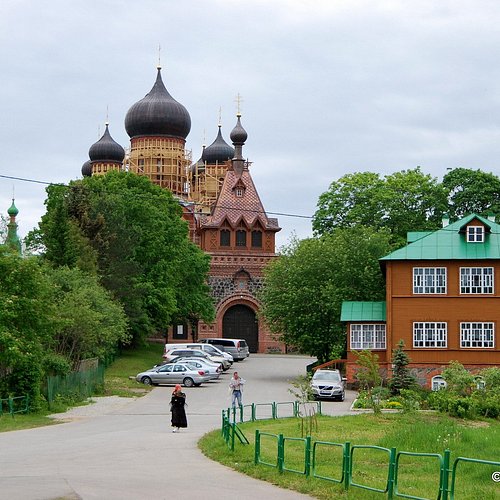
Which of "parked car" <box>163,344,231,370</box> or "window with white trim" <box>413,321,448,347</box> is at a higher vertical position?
"window with white trim" <box>413,321,448,347</box>

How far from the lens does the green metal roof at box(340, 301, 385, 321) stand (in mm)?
44625

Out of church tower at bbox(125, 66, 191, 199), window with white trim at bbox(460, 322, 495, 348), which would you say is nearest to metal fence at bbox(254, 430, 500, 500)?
window with white trim at bbox(460, 322, 495, 348)

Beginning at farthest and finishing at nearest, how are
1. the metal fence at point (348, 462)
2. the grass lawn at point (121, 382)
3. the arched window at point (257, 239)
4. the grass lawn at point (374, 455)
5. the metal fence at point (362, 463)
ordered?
1. the arched window at point (257, 239)
2. the grass lawn at point (121, 382)
3. the grass lawn at point (374, 455)
4. the metal fence at point (348, 462)
5. the metal fence at point (362, 463)

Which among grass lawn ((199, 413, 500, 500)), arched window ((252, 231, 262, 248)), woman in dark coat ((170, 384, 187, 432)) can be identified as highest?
arched window ((252, 231, 262, 248))

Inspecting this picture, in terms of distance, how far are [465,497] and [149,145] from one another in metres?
72.8

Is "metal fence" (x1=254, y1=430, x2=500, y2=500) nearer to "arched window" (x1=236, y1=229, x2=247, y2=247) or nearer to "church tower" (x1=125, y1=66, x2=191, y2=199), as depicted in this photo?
"arched window" (x1=236, y1=229, x2=247, y2=247)

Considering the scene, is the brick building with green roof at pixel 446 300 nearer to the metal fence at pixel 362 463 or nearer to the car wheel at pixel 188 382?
the car wheel at pixel 188 382

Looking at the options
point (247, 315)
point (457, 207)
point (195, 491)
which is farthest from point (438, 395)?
point (247, 315)

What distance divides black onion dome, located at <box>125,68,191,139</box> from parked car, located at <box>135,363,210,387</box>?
1636 inches

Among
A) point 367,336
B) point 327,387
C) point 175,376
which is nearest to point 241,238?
point 175,376

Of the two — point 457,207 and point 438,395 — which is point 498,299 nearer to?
point 438,395

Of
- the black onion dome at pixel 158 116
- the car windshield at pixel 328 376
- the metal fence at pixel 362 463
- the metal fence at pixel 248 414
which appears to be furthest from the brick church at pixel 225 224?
the metal fence at pixel 362 463

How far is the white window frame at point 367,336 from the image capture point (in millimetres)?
44844

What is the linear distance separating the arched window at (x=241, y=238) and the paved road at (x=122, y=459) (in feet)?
135
